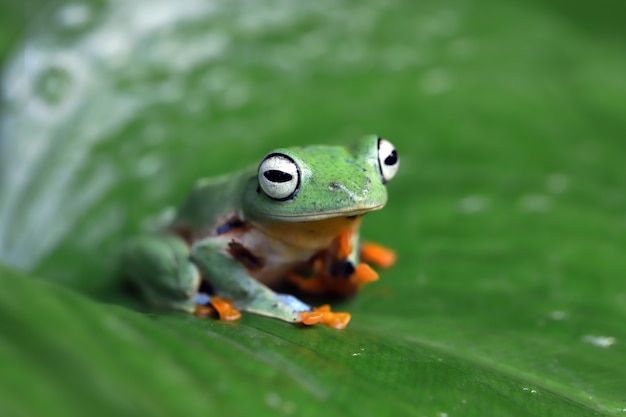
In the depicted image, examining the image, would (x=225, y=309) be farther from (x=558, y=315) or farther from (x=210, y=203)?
(x=558, y=315)

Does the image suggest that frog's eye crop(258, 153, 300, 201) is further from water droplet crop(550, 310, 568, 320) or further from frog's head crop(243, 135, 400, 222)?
water droplet crop(550, 310, 568, 320)

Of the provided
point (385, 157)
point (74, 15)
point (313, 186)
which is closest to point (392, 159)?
point (385, 157)

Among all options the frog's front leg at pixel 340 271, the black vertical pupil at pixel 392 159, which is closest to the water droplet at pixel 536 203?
the frog's front leg at pixel 340 271

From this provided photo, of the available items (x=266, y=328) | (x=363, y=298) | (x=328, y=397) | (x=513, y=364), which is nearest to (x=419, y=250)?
(x=363, y=298)

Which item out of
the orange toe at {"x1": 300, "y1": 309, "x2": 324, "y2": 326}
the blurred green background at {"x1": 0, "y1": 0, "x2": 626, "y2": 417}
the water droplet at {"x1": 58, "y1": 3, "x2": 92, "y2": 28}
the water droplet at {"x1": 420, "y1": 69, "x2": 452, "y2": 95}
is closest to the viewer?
the blurred green background at {"x1": 0, "y1": 0, "x2": 626, "y2": 417}

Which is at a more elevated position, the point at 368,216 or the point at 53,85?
the point at 53,85

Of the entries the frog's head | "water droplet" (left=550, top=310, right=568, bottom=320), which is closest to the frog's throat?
the frog's head

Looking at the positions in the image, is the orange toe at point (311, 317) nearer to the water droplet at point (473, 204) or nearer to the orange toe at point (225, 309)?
the orange toe at point (225, 309)
